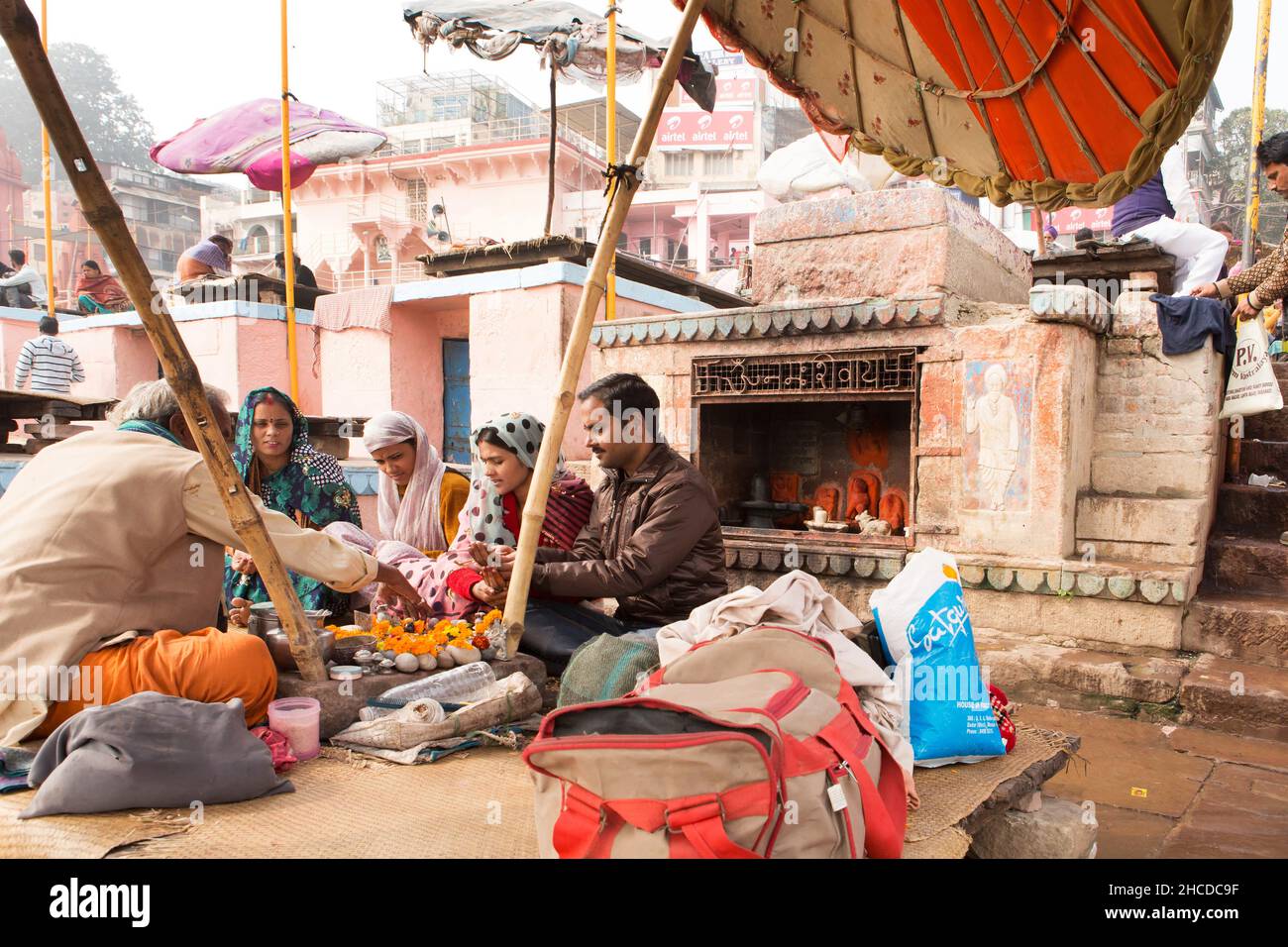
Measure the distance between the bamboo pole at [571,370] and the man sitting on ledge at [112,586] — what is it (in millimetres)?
939

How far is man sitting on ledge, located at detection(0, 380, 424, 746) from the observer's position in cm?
236

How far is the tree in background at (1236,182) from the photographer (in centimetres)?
1272

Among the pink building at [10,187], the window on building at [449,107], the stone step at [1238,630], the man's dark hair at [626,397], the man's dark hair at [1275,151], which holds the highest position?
the window on building at [449,107]

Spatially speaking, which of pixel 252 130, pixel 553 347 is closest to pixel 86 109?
pixel 252 130

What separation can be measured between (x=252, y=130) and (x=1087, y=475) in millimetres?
9890

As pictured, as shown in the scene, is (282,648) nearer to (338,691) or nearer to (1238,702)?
(338,691)

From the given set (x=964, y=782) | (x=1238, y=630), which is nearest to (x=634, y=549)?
(x=964, y=782)

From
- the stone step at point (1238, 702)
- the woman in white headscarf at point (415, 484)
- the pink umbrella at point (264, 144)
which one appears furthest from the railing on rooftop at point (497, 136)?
the stone step at point (1238, 702)

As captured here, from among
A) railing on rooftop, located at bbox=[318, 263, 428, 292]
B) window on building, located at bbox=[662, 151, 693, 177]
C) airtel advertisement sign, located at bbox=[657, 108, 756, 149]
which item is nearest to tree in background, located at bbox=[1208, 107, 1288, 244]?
railing on rooftop, located at bbox=[318, 263, 428, 292]

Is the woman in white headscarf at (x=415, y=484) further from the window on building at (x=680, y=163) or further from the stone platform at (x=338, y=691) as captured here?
the window on building at (x=680, y=163)

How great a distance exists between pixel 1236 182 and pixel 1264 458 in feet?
35.1

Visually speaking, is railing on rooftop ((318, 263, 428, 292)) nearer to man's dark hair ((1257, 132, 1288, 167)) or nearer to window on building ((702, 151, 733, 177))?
man's dark hair ((1257, 132, 1288, 167))

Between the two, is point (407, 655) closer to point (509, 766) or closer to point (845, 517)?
point (509, 766)

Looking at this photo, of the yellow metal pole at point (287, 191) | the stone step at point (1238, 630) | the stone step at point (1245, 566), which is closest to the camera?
the stone step at point (1238, 630)
